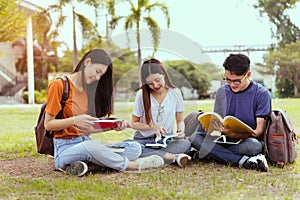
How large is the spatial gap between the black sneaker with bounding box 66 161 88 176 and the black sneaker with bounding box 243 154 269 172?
3.54 feet

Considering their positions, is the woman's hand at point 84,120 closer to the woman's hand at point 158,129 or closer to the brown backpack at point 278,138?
the woman's hand at point 158,129

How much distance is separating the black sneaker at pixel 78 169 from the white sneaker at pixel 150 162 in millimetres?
382

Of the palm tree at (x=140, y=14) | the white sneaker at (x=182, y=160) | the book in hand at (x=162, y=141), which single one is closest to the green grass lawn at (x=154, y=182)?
the white sneaker at (x=182, y=160)

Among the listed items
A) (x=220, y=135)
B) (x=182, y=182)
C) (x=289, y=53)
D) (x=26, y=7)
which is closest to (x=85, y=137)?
(x=182, y=182)

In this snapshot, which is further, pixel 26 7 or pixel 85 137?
pixel 26 7

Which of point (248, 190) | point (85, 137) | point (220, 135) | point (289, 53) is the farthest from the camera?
point (289, 53)

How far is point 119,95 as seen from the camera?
3234 mm

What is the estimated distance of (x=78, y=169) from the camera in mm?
2863

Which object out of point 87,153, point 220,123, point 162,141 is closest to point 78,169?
point 87,153

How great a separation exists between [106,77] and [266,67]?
608 inches

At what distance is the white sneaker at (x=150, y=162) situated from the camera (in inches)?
119

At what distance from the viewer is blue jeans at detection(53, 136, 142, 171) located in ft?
9.52

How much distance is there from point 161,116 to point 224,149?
506mm

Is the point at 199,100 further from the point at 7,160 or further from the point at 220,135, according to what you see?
→ the point at 7,160
